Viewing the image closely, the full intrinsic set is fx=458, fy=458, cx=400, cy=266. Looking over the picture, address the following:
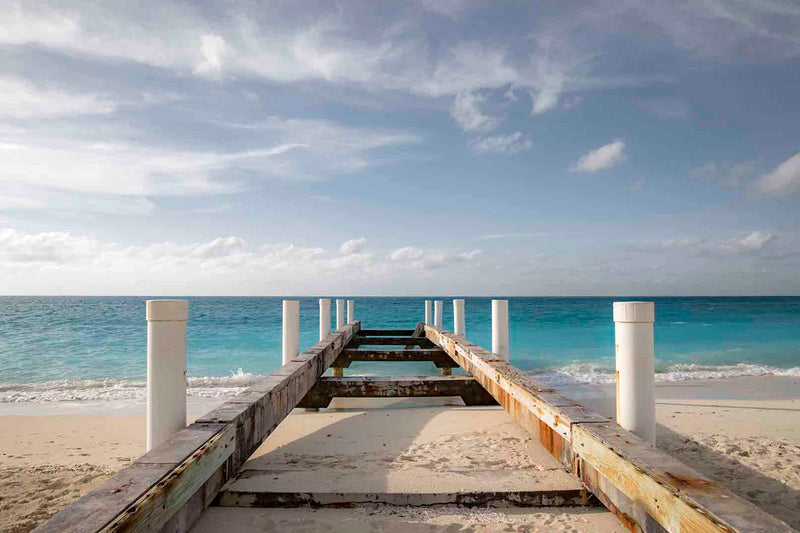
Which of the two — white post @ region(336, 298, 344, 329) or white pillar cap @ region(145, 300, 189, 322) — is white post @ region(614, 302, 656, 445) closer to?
white pillar cap @ region(145, 300, 189, 322)

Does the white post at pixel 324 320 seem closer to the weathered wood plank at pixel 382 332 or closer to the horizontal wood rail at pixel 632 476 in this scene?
the weathered wood plank at pixel 382 332

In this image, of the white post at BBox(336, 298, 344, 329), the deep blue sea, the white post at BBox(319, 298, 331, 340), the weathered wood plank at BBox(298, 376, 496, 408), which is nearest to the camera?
the weathered wood plank at BBox(298, 376, 496, 408)

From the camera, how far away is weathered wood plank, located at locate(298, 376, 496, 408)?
217 inches

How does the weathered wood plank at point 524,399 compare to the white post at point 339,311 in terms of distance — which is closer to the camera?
the weathered wood plank at point 524,399

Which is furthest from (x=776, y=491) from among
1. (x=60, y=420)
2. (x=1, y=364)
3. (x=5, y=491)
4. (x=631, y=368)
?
(x=1, y=364)

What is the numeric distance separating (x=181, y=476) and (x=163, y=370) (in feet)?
2.72

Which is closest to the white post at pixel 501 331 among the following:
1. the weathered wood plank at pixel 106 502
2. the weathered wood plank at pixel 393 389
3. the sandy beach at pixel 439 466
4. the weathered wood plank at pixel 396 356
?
the weathered wood plank at pixel 393 389

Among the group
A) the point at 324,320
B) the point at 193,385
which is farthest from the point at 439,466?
the point at 193,385

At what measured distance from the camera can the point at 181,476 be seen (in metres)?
2.19

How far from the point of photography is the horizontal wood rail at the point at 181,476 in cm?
175

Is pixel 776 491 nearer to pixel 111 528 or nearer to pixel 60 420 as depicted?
pixel 111 528

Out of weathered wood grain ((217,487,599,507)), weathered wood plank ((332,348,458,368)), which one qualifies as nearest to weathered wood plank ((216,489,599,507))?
weathered wood grain ((217,487,599,507))

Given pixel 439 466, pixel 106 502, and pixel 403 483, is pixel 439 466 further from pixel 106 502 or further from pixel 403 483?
pixel 106 502

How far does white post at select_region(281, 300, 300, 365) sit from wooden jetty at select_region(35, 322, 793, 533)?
6.12 feet
